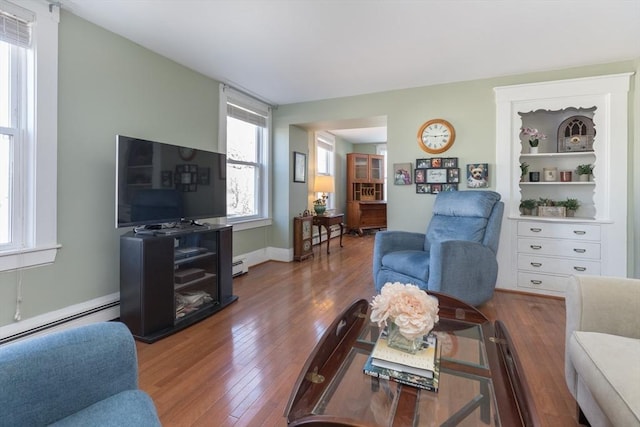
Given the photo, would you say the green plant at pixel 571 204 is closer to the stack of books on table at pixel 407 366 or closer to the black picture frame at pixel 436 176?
the black picture frame at pixel 436 176

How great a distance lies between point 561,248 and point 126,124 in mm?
4186

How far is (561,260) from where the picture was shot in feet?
10.1

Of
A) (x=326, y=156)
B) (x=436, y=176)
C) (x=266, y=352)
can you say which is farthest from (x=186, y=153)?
(x=326, y=156)

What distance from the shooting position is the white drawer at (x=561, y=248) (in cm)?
298

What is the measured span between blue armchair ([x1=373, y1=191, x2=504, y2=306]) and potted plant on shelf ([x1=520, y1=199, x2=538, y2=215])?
0.72m

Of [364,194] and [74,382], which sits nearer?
[74,382]

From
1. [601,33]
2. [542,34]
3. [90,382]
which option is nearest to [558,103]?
[601,33]

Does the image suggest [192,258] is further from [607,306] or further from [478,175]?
[478,175]

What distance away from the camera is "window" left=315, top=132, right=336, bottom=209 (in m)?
6.59

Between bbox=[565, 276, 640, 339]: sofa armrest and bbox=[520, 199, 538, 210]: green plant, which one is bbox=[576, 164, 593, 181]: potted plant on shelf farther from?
bbox=[565, 276, 640, 339]: sofa armrest

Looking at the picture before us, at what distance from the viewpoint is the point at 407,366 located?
1.07m

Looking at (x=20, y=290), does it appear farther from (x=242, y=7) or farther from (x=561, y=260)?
(x=561, y=260)

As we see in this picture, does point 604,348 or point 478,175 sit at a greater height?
point 478,175

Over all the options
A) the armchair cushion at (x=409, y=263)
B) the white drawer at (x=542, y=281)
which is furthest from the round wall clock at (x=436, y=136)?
the white drawer at (x=542, y=281)
